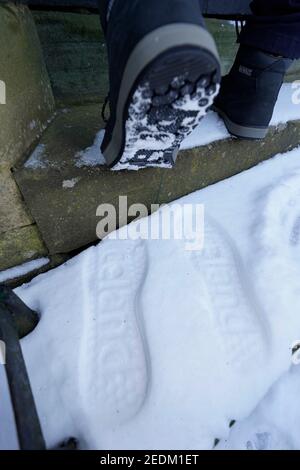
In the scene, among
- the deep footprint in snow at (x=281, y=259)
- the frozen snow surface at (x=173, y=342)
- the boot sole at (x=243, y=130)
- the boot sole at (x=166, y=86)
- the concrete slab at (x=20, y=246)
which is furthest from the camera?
the boot sole at (x=243, y=130)

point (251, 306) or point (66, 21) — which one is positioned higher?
point (66, 21)

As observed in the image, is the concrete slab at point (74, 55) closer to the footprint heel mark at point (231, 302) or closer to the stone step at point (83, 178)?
the stone step at point (83, 178)

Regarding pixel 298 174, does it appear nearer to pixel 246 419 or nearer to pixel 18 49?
pixel 246 419

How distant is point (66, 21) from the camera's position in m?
0.98

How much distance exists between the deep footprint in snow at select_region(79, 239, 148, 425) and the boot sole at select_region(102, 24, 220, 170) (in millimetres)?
321

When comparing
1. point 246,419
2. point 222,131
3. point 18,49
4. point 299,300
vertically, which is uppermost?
point 18,49

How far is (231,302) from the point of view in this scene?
760mm

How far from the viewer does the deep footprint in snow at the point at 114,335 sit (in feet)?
2.09

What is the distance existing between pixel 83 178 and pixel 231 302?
47 cm

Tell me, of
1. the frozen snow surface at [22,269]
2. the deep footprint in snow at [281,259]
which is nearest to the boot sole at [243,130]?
the deep footprint in snow at [281,259]

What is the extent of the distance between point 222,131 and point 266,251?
15.3 inches

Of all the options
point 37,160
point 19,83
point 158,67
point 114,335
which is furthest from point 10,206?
point 158,67
